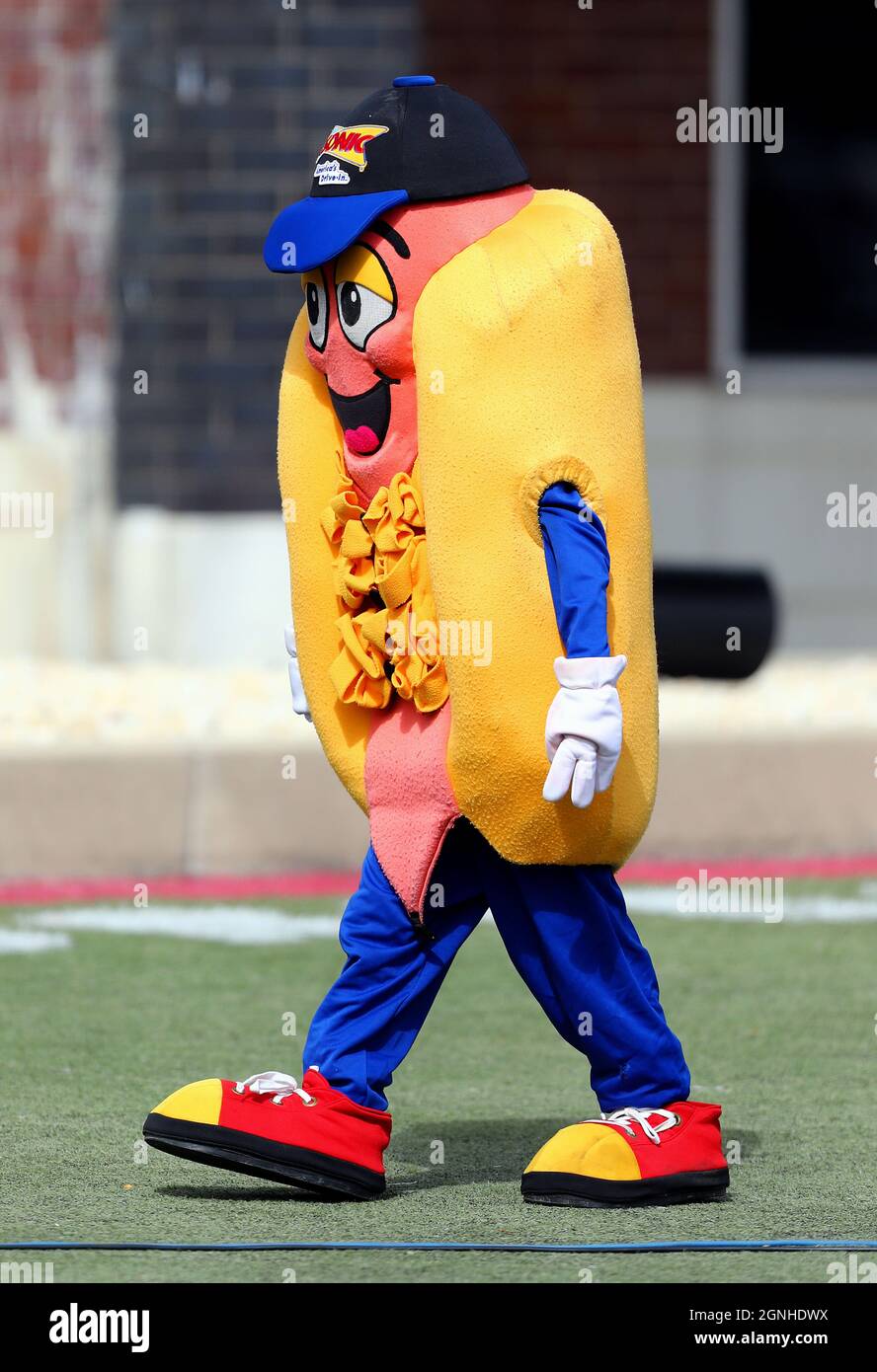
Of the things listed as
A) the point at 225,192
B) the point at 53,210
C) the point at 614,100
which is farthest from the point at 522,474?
the point at 614,100

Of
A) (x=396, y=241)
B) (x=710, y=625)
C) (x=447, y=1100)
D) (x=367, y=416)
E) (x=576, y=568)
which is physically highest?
(x=396, y=241)

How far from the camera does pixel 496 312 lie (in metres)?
4.12

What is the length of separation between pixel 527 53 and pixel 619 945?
26.7 ft

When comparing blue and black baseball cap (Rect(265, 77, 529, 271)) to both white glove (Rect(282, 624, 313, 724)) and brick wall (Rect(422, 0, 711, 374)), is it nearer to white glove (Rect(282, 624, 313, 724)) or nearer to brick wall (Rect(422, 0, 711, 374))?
white glove (Rect(282, 624, 313, 724))

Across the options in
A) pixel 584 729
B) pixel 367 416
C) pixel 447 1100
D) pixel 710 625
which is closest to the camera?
pixel 584 729

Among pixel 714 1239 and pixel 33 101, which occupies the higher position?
pixel 33 101

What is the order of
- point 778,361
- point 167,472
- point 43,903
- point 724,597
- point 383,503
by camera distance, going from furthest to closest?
point 778,361 → point 167,472 → point 43,903 → point 724,597 → point 383,503

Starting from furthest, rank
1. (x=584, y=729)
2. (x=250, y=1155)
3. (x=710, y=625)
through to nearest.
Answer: (x=710, y=625) < (x=250, y=1155) < (x=584, y=729)

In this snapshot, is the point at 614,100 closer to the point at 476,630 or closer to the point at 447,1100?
the point at 447,1100

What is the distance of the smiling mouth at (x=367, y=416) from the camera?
431 centimetres

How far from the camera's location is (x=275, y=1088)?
4.31 metres

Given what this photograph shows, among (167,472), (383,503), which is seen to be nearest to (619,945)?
(383,503)

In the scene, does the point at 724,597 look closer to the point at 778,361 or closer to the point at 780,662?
Answer: the point at 780,662

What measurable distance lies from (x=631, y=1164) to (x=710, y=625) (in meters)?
1.15
